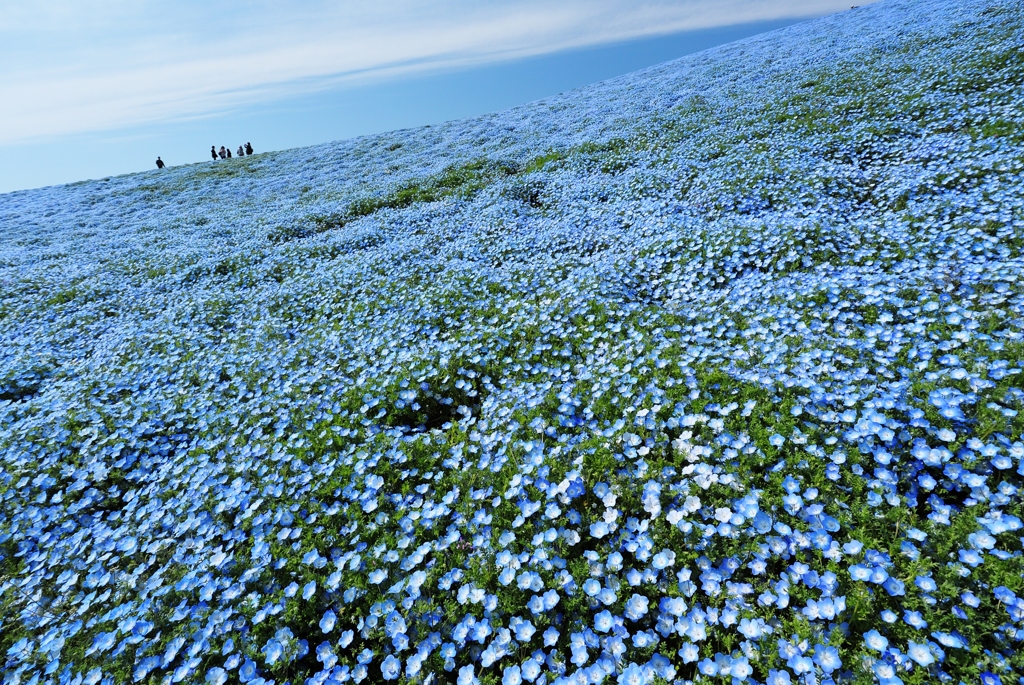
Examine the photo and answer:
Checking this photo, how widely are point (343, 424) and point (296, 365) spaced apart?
2.50 metres

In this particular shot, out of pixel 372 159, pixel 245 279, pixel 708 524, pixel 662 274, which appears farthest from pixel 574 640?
pixel 372 159

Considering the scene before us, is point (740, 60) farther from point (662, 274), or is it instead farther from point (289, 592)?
point (289, 592)

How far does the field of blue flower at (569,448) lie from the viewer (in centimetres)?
397

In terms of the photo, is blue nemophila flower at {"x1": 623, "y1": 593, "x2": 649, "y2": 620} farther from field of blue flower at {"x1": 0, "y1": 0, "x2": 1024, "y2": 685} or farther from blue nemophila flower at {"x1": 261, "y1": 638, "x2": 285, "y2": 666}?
blue nemophila flower at {"x1": 261, "y1": 638, "x2": 285, "y2": 666}

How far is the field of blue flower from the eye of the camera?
3971 mm

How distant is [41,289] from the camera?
1547 centimetres

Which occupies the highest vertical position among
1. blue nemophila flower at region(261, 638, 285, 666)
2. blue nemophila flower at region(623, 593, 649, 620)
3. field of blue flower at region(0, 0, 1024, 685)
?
field of blue flower at region(0, 0, 1024, 685)

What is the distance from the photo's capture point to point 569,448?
18.8ft

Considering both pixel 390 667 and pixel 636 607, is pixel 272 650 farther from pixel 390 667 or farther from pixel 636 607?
pixel 636 607

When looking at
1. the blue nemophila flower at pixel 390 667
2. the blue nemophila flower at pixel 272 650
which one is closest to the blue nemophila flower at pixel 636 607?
the blue nemophila flower at pixel 390 667

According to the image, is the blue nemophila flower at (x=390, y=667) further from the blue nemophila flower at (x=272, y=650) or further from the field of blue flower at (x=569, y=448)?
the blue nemophila flower at (x=272, y=650)

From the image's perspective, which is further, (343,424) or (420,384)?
(420,384)

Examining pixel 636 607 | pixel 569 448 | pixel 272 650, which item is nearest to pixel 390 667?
pixel 272 650

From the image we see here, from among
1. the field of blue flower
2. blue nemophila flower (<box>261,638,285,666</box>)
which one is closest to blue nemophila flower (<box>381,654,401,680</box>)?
the field of blue flower
